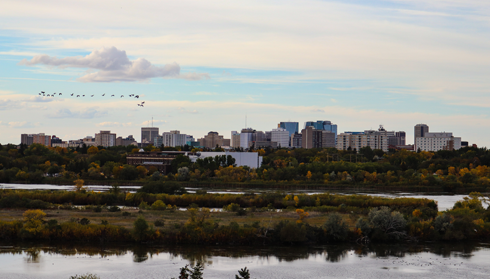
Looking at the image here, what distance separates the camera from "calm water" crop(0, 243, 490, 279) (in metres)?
33.2

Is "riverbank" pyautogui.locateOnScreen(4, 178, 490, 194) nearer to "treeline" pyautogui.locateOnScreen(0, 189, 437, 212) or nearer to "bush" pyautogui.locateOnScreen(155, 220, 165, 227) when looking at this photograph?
"treeline" pyautogui.locateOnScreen(0, 189, 437, 212)

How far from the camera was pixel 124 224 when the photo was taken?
45.5 m

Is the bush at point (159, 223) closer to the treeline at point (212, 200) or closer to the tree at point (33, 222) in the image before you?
the tree at point (33, 222)

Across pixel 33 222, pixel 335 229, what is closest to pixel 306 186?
pixel 335 229

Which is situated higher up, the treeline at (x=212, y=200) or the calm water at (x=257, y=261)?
the treeline at (x=212, y=200)

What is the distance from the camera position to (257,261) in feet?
118

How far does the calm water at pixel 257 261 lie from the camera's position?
109ft

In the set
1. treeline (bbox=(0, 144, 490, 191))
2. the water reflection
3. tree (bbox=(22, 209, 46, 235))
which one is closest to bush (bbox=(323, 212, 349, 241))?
the water reflection

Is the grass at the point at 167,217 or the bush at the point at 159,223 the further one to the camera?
the grass at the point at 167,217

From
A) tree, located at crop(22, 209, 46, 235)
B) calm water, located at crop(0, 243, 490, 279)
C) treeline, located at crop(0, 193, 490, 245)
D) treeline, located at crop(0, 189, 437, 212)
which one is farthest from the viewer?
treeline, located at crop(0, 189, 437, 212)

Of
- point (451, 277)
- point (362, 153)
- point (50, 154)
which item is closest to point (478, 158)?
point (362, 153)

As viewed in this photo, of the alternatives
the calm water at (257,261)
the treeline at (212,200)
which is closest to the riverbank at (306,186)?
the treeline at (212,200)

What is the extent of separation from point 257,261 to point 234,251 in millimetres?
2963

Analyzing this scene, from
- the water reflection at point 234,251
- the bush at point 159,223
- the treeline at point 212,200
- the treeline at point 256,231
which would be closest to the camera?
the water reflection at point 234,251
